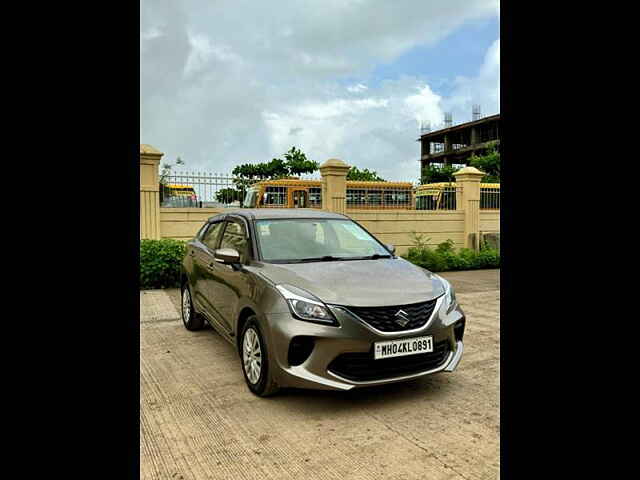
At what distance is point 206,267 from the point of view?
5.28 m

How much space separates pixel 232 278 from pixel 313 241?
2.63 feet

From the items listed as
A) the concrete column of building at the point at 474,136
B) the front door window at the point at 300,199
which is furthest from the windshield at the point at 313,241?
the concrete column of building at the point at 474,136

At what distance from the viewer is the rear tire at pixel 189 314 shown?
19.8ft

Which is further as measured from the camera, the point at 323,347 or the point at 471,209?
the point at 471,209

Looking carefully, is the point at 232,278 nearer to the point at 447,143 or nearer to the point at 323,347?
the point at 323,347

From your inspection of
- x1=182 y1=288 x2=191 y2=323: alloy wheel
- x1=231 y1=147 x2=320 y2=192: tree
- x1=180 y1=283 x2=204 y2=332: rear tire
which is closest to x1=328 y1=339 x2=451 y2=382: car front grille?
x1=180 y1=283 x2=204 y2=332: rear tire

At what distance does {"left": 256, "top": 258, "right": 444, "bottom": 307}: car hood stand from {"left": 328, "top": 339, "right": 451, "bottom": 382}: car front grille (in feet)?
1.19

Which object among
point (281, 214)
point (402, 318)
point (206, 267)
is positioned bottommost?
point (402, 318)

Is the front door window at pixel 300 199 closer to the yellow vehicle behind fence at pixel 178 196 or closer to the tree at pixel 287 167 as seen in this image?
the yellow vehicle behind fence at pixel 178 196

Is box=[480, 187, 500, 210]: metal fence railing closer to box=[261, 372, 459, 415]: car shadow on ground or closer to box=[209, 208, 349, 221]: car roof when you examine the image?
box=[209, 208, 349, 221]: car roof

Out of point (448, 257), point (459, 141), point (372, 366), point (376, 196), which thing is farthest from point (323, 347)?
point (459, 141)

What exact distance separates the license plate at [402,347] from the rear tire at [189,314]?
10.0 ft
